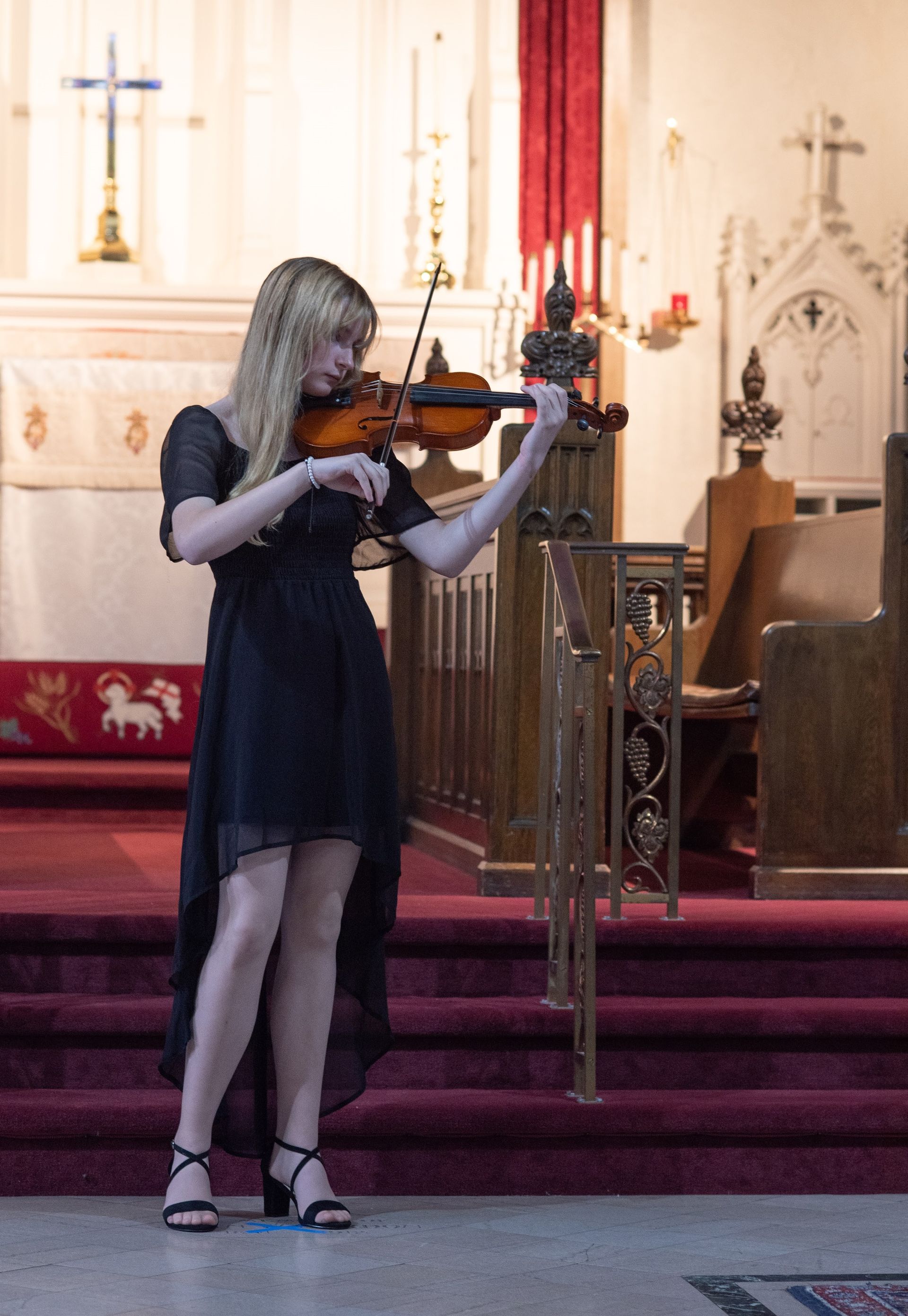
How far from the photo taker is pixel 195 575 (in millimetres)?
6766

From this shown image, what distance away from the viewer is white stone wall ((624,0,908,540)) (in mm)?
8109

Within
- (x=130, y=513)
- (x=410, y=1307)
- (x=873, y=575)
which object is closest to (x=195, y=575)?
(x=130, y=513)

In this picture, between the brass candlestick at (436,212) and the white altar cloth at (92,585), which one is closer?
the white altar cloth at (92,585)

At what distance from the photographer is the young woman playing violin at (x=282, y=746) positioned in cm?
255

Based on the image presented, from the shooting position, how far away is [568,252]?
765 centimetres

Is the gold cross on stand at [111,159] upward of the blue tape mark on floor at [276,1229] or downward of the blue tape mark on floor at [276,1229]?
upward

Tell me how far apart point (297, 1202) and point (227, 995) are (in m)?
0.37

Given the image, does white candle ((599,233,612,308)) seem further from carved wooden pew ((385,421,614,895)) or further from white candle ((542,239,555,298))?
carved wooden pew ((385,421,614,895))

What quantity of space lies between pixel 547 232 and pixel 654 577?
14.9ft

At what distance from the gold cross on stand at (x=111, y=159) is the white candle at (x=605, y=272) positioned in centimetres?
213

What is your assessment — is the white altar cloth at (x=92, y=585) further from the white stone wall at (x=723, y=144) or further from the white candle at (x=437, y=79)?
the white stone wall at (x=723, y=144)

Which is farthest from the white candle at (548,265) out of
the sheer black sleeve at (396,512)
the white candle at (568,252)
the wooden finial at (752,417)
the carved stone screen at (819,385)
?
the sheer black sleeve at (396,512)

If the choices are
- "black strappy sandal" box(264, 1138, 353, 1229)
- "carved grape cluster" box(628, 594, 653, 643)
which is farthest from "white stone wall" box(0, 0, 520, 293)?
"black strappy sandal" box(264, 1138, 353, 1229)

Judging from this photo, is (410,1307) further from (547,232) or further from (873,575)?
(547,232)
